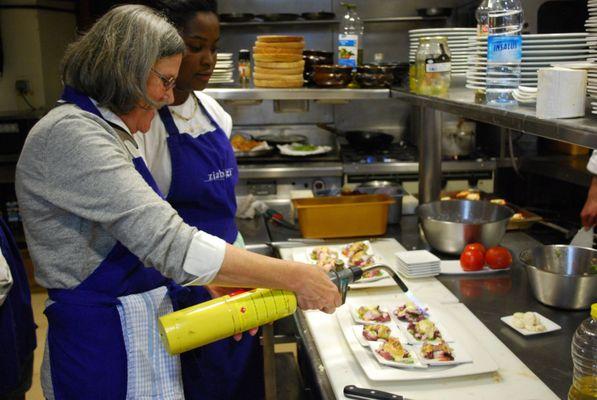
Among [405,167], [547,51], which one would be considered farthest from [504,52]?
[405,167]

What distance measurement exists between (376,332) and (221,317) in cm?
51

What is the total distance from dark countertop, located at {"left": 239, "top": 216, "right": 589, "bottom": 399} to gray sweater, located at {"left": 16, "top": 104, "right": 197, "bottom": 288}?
1.96ft

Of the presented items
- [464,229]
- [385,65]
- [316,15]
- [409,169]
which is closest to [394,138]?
[409,169]

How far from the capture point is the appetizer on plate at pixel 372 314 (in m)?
1.92

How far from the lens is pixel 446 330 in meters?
1.83

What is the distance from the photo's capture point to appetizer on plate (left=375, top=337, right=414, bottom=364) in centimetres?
165

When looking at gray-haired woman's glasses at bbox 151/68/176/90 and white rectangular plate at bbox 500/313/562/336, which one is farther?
white rectangular plate at bbox 500/313/562/336

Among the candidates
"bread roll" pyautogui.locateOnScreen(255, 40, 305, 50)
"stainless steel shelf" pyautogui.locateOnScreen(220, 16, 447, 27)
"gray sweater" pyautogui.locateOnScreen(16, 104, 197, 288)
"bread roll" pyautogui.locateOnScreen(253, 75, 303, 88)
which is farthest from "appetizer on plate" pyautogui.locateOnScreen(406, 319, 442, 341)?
"stainless steel shelf" pyautogui.locateOnScreen(220, 16, 447, 27)

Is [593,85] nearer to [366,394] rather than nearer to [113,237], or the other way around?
[366,394]

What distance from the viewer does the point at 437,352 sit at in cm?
167

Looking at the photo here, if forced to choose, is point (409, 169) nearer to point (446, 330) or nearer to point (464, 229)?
point (464, 229)

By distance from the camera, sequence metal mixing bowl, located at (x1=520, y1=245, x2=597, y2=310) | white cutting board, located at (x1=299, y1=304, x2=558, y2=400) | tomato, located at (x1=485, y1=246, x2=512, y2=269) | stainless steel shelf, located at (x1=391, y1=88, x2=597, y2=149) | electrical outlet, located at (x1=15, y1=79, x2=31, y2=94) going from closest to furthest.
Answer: stainless steel shelf, located at (x1=391, y1=88, x2=597, y2=149), white cutting board, located at (x1=299, y1=304, x2=558, y2=400), metal mixing bowl, located at (x1=520, y1=245, x2=597, y2=310), tomato, located at (x1=485, y1=246, x2=512, y2=269), electrical outlet, located at (x1=15, y1=79, x2=31, y2=94)

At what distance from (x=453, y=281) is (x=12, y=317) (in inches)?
62.3

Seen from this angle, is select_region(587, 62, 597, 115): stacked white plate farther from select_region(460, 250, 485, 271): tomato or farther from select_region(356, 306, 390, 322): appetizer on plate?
select_region(460, 250, 485, 271): tomato
